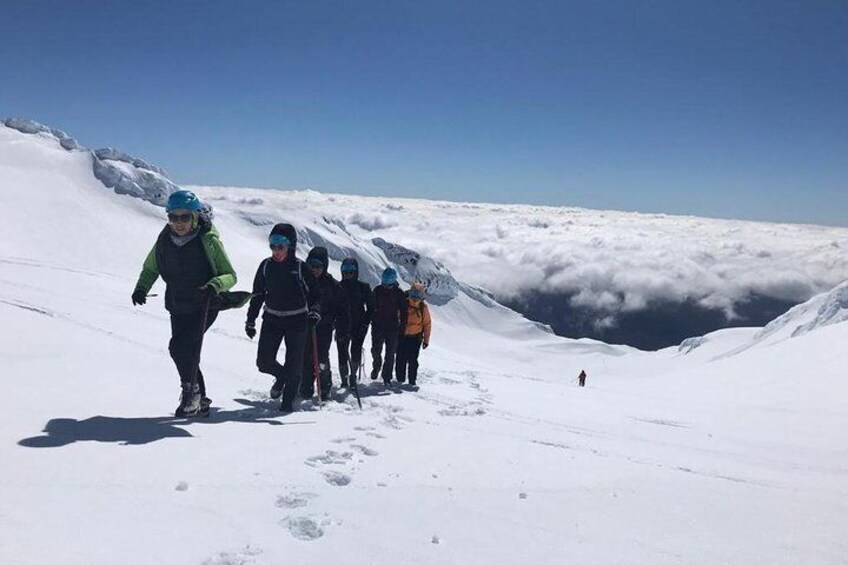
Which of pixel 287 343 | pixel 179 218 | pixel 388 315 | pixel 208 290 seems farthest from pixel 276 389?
pixel 388 315

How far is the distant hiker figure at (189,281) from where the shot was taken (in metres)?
6.63

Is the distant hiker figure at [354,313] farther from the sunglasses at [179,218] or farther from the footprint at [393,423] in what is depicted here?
the sunglasses at [179,218]

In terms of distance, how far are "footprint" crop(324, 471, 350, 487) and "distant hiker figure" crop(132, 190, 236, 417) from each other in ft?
8.00

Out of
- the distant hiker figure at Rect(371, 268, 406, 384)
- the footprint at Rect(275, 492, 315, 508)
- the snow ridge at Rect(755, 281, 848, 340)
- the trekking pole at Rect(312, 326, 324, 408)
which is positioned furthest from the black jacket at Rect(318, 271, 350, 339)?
the snow ridge at Rect(755, 281, 848, 340)

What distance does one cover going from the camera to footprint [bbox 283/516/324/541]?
12.5ft

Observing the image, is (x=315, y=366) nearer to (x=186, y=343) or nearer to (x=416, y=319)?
(x=186, y=343)

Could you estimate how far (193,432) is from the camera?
583cm

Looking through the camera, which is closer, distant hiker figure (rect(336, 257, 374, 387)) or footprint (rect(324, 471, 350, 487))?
footprint (rect(324, 471, 350, 487))

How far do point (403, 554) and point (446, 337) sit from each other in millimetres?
95613

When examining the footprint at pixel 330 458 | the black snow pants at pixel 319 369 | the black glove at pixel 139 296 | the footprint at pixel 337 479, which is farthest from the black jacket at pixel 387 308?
the footprint at pixel 337 479

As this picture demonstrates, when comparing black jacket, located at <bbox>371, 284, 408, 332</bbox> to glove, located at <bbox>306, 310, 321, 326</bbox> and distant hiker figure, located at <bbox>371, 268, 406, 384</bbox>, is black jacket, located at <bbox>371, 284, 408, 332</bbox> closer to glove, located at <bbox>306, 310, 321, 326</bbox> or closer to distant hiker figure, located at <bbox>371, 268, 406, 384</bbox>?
distant hiker figure, located at <bbox>371, 268, 406, 384</bbox>

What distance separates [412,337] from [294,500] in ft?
26.1

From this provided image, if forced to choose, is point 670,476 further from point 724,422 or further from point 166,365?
point 724,422

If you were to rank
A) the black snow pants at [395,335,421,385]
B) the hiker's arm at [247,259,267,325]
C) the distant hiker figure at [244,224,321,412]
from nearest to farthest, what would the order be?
the distant hiker figure at [244,224,321,412] < the hiker's arm at [247,259,267,325] < the black snow pants at [395,335,421,385]
